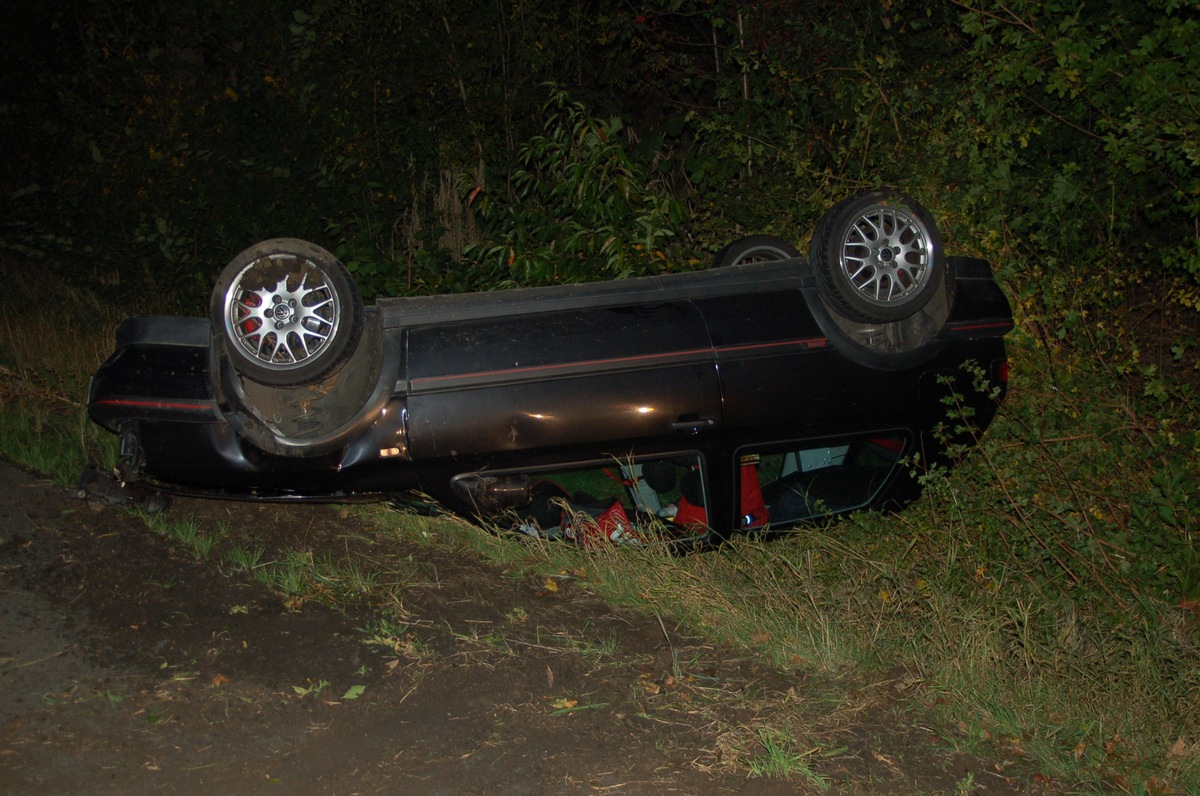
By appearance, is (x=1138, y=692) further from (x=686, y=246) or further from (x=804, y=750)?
(x=686, y=246)

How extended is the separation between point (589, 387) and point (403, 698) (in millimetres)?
1836

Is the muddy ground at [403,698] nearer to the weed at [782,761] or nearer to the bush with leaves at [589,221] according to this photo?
the weed at [782,761]

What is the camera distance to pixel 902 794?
11.9ft

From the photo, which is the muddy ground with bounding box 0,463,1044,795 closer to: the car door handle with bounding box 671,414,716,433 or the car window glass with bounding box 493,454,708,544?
the car window glass with bounding box 493,454,708,544

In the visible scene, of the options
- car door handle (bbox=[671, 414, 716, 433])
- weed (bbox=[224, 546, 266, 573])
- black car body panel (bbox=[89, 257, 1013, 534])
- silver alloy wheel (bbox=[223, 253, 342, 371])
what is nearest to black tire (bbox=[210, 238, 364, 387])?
silver alloy wheel (bbox=[223, 253, 342, 371])

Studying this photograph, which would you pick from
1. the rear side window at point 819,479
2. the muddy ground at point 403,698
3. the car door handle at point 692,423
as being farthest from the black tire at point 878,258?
the muddy ground at point 403,698

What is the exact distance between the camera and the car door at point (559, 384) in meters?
5.15

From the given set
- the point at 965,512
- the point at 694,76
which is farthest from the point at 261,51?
the point at 965,512

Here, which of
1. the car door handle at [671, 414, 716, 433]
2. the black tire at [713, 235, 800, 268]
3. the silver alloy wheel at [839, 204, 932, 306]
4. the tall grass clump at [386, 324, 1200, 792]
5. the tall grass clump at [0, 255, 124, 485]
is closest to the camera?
the tall grass clump at [386, 324, 1200, 792]

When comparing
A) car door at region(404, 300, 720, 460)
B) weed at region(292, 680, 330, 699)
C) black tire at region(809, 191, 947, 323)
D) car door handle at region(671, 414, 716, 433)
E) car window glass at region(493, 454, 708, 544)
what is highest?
black tire at region(809, 191, 947, 323)

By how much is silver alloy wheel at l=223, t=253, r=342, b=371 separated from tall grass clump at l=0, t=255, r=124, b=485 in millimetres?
1764

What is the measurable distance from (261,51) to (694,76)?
15.2 feet

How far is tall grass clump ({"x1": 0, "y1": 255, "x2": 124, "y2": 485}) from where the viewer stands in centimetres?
629

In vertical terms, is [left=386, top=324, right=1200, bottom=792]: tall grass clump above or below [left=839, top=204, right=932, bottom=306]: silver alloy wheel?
below
